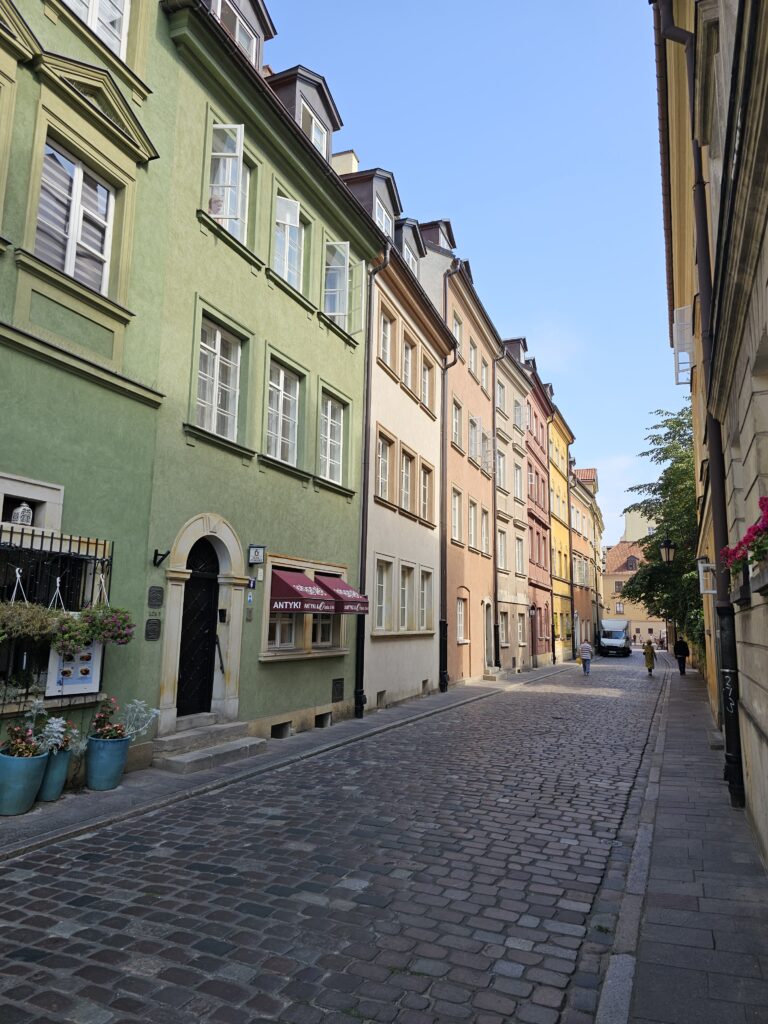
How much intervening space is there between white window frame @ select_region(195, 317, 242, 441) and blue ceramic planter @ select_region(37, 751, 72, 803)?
4.99 m

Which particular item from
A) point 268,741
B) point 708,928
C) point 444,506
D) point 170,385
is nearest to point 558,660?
point 444,506

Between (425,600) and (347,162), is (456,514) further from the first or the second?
(347,162)

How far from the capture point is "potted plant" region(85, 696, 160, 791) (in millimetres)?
7797

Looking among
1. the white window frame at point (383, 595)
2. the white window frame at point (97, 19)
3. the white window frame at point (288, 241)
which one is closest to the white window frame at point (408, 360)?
the white window frame at point (383, 595)

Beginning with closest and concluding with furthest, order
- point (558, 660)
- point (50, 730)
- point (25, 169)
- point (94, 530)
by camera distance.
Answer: point (50, 730), point (25, 169), point (94, 530), point (558, 660)

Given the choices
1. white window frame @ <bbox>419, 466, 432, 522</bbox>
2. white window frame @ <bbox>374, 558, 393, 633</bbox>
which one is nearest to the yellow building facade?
white window frame @ <bbox>419, 466, 432, 522</bbox>

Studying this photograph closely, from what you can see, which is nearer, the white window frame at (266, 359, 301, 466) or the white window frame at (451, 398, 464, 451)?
the white window frame at (266, 359, 301, 466)

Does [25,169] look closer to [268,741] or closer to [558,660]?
[268,741]

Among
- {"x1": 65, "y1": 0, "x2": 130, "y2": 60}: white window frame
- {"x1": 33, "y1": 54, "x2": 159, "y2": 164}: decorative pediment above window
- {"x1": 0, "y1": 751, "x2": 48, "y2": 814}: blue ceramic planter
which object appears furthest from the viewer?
{"x1": 65, "y1": 0, "x2": 130, "y2": 60}: white window frame

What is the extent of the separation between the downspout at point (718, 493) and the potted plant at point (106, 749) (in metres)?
6.68

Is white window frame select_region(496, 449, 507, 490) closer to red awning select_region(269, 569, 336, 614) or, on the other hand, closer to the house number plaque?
red awning select_region(269, 569, 336, 614)

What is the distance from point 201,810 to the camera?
735 cm

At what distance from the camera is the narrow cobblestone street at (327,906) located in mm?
3717

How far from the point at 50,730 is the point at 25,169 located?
589 cm
